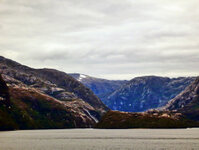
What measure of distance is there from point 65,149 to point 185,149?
192 feet

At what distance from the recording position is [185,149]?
6668 inches

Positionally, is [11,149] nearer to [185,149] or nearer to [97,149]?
[97,149]

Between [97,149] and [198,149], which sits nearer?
[198,149]

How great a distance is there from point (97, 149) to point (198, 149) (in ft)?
158

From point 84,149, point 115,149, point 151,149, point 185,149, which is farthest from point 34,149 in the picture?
point 185,149

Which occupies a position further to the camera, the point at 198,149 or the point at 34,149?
the point at 34,149

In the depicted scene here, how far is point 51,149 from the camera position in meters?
182

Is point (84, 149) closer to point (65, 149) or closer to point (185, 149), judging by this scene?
point (65, 149)

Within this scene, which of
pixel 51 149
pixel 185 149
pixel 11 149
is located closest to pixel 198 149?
pixel 185 149

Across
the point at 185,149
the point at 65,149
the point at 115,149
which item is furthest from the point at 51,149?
the point at 185,149

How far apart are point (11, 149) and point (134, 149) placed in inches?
2430

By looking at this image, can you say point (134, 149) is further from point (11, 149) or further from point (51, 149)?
point (11, 149)

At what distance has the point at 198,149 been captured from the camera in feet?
546

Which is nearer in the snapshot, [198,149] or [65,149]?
[198,149]
